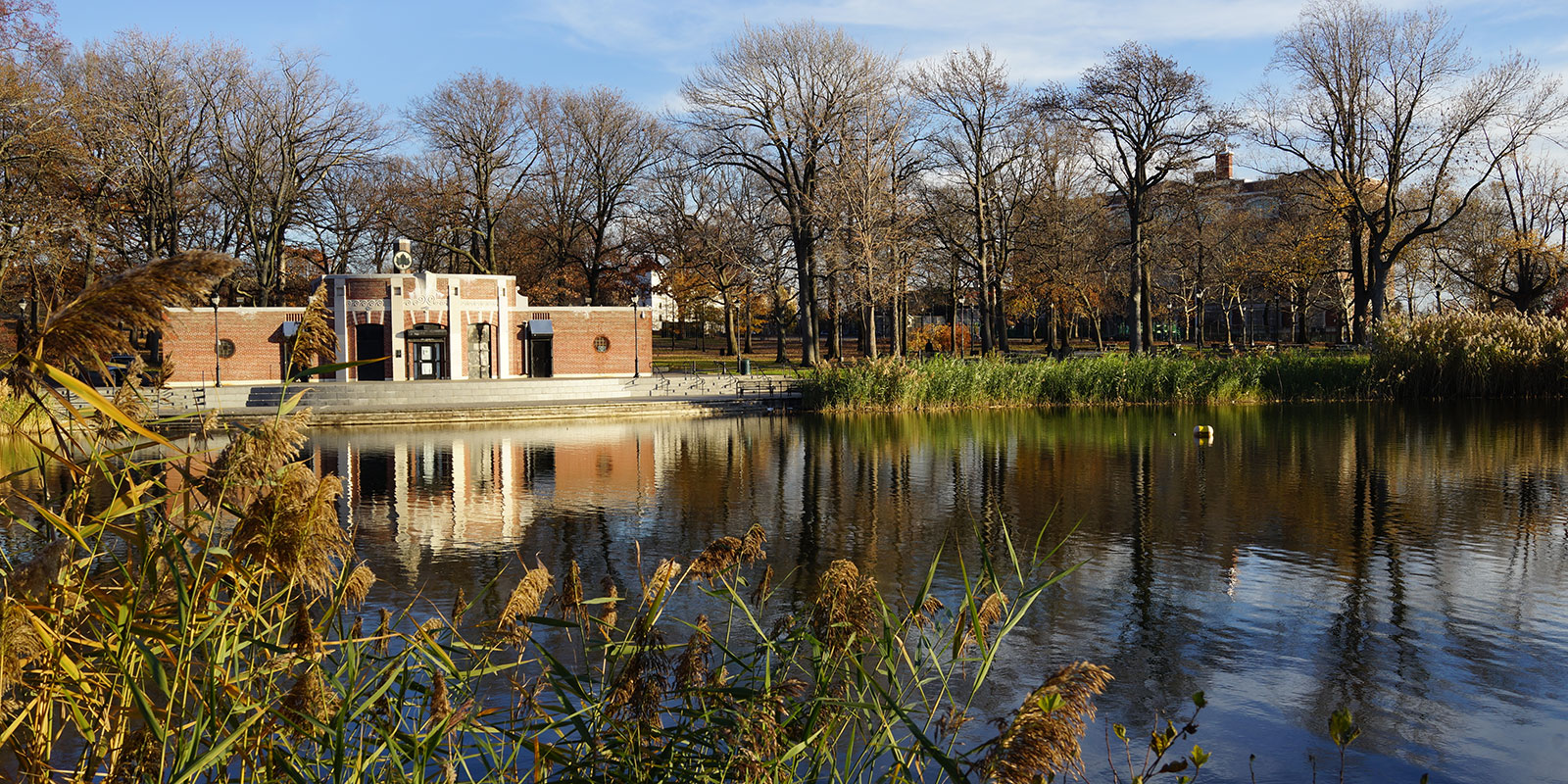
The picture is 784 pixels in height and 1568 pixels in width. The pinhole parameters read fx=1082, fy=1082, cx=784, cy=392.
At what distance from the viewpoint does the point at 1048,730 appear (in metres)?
2.34

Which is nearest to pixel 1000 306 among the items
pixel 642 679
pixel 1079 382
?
pixel 1079 382

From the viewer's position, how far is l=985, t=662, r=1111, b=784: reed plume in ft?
7.63

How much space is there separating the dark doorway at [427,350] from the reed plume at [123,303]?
4033 centimetres

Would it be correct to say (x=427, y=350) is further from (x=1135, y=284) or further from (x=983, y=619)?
(x=983, y=619)

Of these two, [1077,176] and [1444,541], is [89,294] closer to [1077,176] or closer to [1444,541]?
[1444,541]

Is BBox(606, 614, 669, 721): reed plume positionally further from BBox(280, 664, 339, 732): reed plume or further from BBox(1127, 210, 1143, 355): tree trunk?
BBox(1127, 210, 1143, 355): tree trunk

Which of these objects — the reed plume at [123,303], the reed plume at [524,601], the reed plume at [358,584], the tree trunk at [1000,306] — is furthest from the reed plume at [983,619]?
the tree trunk at [1000,306]

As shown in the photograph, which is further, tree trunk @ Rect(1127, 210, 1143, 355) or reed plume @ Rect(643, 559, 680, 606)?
tree trunk @ Rect(1127, 210, 1143, 355)

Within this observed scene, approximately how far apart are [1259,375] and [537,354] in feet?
86.9

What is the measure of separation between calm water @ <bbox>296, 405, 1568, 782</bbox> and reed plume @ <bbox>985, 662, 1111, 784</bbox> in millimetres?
1024

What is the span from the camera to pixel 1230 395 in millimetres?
29953

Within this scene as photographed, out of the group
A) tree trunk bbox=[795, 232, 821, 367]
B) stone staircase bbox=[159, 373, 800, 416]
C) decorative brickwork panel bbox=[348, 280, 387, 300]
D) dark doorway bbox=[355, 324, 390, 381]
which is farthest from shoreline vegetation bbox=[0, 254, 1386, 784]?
tree trunk bbox=[795, 232, 821, 367]

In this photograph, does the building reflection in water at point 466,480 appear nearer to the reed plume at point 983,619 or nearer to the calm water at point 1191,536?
the calm water at point 1191,536

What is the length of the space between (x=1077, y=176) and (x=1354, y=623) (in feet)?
138
